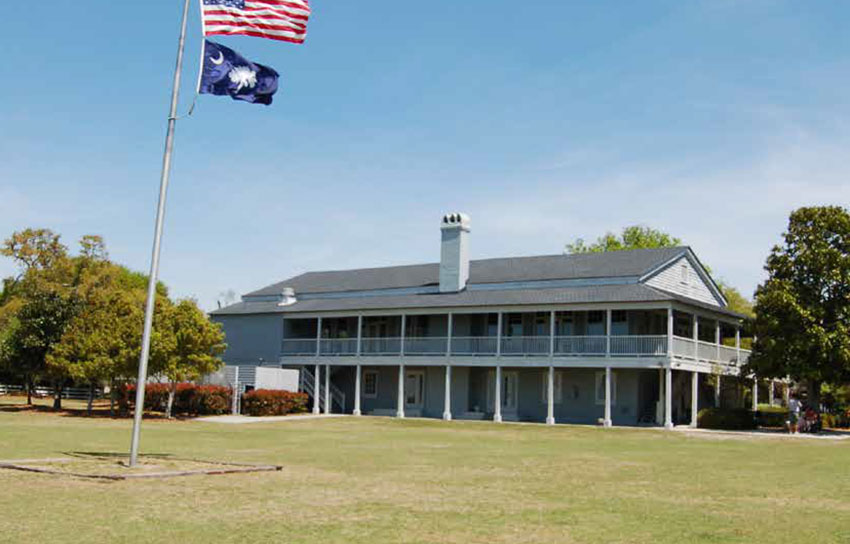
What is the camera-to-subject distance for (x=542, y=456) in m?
20.9

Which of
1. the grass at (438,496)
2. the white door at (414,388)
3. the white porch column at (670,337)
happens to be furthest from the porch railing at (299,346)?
the grass at (438,496)

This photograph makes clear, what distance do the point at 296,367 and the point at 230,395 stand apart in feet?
19.7

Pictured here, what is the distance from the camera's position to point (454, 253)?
144ft

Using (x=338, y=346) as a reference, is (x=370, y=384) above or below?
below

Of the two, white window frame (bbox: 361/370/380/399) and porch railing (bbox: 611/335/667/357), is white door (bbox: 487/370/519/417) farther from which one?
white window frame (bbox: 361/370/380/399)

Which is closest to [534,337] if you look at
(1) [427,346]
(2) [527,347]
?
(2) [527,347]

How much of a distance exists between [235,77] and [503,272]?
1162 inches

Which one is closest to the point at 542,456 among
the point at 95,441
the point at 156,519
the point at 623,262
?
the point at 95,441

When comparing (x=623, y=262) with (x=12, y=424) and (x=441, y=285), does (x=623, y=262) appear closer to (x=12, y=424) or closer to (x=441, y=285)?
(x=441, y=285)

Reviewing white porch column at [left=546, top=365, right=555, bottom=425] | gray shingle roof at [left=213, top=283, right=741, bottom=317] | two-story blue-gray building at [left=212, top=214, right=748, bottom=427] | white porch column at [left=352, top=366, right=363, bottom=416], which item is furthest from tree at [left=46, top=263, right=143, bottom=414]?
white porch column at [left=546, top=365, right=555, bottom=425]

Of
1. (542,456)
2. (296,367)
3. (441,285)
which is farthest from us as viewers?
(296,367)

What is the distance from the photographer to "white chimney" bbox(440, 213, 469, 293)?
143ft

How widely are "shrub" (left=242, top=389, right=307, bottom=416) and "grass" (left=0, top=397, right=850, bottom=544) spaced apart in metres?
16.4

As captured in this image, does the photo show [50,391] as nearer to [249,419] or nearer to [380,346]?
[380,346]
